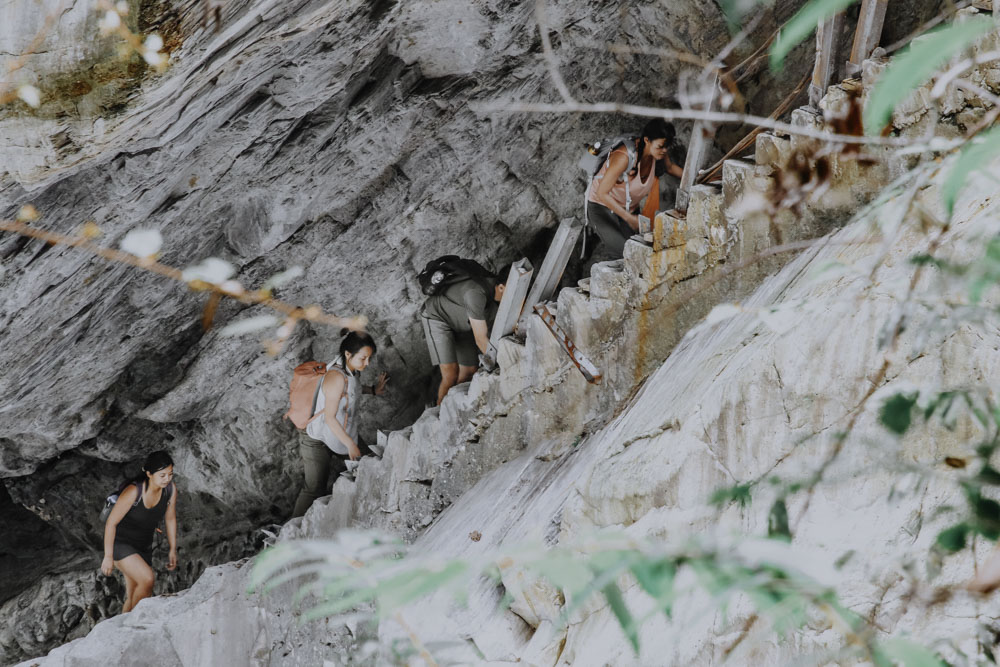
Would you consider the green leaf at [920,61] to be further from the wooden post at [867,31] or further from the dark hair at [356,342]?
the dark hair at [356,342]

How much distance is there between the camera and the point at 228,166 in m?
5.30

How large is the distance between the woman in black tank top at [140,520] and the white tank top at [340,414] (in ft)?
3.67

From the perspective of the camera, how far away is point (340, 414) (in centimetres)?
603

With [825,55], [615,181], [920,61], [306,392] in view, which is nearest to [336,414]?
[306,392]

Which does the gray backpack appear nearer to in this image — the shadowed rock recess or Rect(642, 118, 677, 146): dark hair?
Rect(642, 118, 677, 146): dark hair

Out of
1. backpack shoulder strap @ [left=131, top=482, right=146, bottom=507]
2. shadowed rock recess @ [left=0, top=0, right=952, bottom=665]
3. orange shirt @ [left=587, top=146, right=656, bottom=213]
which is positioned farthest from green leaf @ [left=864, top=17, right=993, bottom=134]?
backpack shoulder strap @ [left=131, top=482, right=146, bottom=507]

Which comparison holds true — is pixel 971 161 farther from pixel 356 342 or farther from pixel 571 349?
pixel 356 342

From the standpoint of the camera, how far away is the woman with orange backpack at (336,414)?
575 cm

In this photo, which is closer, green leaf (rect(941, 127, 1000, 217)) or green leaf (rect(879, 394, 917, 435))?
green leaf (rect(941, 127, 1000, 217))

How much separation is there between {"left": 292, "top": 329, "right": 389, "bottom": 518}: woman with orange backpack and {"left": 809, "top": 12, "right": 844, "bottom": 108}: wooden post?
3.25 m

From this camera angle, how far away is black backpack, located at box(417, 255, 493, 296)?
557 centimetres

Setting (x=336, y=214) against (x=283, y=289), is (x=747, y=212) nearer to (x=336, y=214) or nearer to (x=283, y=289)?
(x=336, y=214)

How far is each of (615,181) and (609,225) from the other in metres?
0.28

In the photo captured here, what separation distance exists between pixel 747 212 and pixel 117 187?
3493 millimetres
